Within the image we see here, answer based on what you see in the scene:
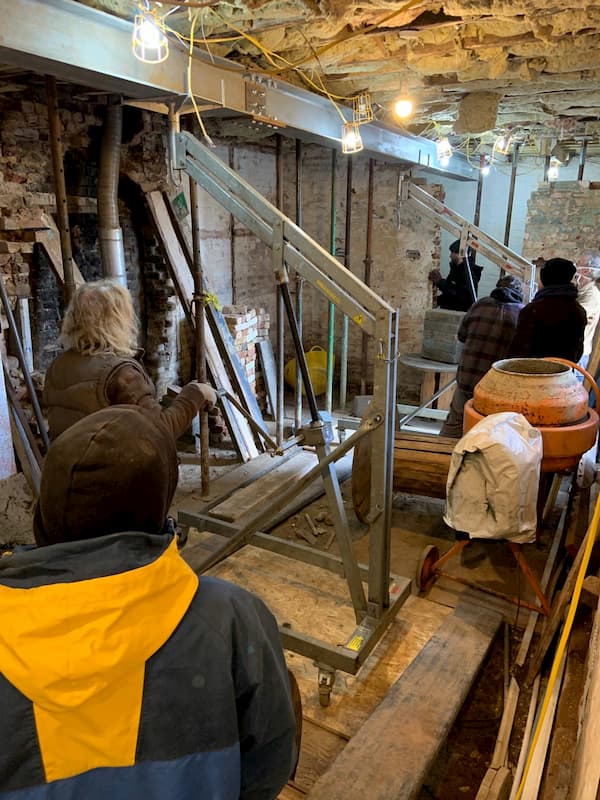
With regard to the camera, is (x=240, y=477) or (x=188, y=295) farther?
(x=188, y=295)

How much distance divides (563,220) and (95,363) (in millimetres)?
6833

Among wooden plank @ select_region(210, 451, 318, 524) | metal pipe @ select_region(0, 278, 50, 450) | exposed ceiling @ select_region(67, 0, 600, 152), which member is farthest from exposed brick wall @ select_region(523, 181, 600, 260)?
metal pipe @ select_region(0, 278, 50, 450)

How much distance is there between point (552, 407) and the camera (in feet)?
9.59

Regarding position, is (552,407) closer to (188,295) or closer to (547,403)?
(547,403)

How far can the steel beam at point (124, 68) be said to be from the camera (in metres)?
2.36

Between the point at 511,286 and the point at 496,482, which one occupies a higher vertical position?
the point at 511,286

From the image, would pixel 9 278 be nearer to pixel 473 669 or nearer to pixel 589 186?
pixel 473 669

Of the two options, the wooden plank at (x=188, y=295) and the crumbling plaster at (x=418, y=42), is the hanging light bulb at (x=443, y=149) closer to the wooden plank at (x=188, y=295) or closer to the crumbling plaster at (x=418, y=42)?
the crumbling plaster at (x=418, y=42)

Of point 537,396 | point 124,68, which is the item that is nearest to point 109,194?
point 124,68

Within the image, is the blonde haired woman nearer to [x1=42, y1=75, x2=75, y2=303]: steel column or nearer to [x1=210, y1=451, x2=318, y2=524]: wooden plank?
[x1=42, y1=75, x2=75, y2=303]: steel column

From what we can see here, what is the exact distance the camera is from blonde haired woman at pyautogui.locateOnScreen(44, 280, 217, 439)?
2225 millimetres

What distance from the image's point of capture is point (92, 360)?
7.38 ft

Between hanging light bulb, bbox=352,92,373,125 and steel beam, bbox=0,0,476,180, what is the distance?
0.23 meters

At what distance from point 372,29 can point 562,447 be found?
8.02 feet
